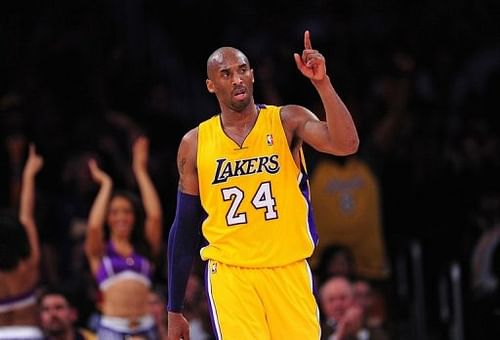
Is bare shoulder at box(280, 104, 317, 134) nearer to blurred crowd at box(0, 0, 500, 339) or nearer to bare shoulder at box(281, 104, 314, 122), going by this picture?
bare shoulder at box(281, 104, 314, 122)

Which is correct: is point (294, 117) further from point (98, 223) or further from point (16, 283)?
point (98, 223)

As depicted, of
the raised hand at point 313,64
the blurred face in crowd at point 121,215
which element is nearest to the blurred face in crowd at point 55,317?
the blurred face in crowd at point 121,215

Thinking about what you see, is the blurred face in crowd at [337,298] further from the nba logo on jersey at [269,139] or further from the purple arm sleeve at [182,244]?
the nba logo on jersey at [269,139]

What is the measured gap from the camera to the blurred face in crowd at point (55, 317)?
10.8 meters

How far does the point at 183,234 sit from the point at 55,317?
10.2 feet

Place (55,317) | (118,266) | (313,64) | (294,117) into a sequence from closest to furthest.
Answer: (313,64) → (294,117) → (55,317) → (118,266)

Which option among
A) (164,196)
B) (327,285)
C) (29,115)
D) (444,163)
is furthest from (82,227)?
(444,163)

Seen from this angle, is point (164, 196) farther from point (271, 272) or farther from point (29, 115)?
point (271, 272)

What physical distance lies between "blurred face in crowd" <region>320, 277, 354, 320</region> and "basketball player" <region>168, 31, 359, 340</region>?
2799mm

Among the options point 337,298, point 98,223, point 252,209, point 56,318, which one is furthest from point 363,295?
point 252,209

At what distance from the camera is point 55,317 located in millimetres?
10766

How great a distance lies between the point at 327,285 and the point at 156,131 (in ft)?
13.0

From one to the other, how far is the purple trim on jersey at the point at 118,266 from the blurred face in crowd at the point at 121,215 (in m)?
0.16

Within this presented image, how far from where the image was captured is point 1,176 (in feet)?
43.4
